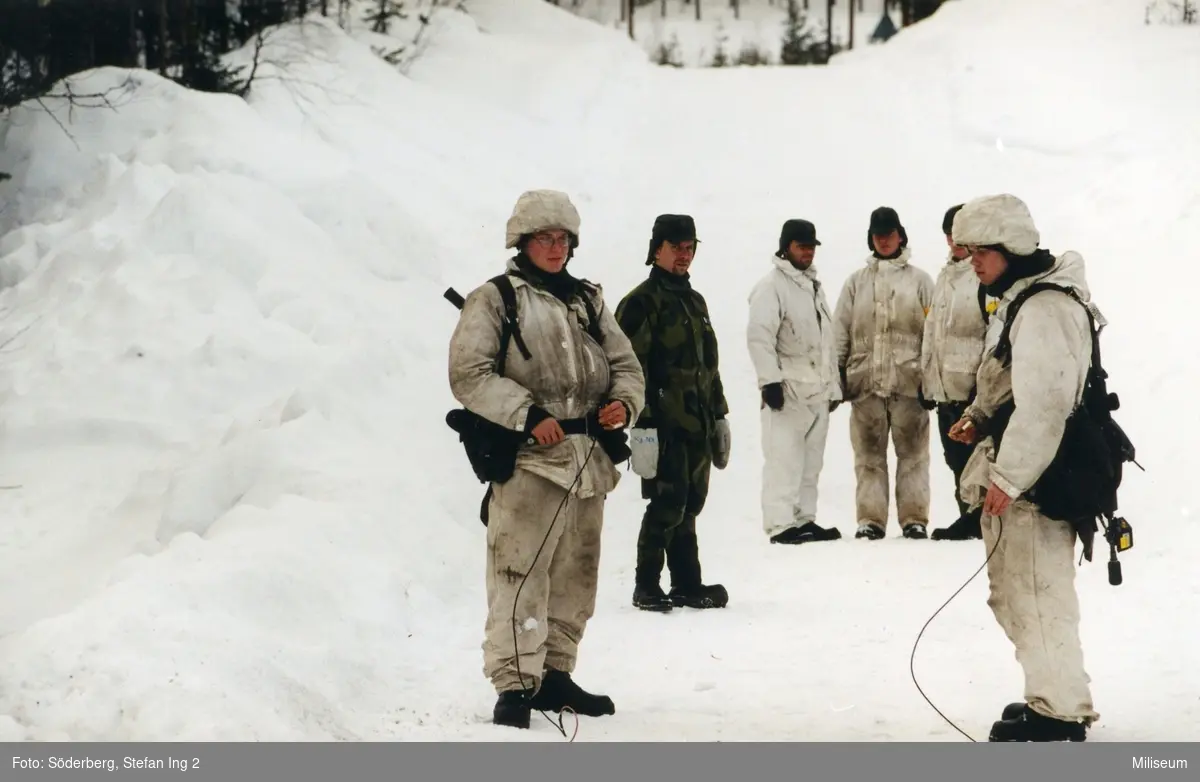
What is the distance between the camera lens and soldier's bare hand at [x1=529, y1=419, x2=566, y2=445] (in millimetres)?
5562

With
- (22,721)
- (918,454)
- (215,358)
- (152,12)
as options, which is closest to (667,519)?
(918,454)

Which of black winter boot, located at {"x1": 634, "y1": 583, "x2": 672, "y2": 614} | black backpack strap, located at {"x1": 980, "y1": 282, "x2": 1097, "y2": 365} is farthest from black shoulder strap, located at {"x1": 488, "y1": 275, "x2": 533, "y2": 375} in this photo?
black winter boot, located at {"x1": 634, "y1": 583, "x2": 672, "y2": 614}

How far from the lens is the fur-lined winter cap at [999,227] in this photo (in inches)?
209

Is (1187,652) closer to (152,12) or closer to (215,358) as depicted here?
(215,358)

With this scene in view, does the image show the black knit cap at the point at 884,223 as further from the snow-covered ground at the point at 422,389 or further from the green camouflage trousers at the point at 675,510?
the green camouflage trousers at the point at 675,510

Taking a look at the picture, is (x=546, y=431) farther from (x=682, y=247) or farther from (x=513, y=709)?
(x=682, y=247)

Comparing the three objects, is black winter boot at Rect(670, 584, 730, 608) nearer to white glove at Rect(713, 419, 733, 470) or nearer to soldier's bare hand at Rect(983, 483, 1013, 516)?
white glove at Rect(713, 419, 733, 470)

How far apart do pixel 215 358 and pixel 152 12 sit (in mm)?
7346

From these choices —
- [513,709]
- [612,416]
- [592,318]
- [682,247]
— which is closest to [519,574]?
[513,709]

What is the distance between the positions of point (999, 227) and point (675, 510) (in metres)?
3.05

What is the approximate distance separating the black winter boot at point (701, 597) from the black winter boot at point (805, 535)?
194 cm

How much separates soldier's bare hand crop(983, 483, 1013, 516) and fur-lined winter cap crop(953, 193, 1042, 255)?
83 cm

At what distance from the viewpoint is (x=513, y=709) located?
570 centimetres

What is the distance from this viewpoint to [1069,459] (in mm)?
5285
